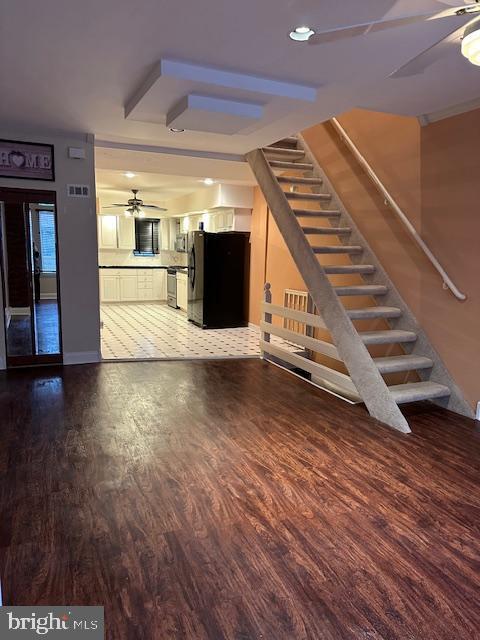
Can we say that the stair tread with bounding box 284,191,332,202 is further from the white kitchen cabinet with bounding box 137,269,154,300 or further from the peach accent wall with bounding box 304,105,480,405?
the white kitchen cabinet with bounding box 137,269,154,300

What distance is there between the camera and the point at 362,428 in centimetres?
344

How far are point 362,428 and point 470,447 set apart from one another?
0.75m

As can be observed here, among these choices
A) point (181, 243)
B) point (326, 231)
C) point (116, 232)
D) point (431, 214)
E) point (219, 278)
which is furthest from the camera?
point (116, 232)

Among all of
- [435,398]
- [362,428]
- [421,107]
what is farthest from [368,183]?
[362,428]

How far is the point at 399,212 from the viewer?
13.5ft

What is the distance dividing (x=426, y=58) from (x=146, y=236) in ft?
30.0

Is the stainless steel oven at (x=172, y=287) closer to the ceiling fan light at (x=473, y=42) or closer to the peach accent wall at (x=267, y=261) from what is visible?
the peach accent wall at (x=267, y=261)

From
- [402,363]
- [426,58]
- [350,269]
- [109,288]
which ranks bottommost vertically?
[402,363]

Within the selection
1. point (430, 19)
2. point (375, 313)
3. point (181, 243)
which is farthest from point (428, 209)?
point (181, 243)

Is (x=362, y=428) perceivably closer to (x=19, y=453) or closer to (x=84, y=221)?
(x=19, y=453)

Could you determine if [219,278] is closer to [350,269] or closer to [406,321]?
[350,269]

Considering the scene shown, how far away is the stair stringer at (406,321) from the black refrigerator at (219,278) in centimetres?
270

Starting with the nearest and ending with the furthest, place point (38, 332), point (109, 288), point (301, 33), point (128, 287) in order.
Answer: point (301, 33) → point (38, 332) → point (109, 288) → point (128, 287)

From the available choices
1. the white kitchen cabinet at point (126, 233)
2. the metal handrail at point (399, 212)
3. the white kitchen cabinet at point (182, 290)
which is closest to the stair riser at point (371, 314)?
the metal handrail at point (399, 212)
